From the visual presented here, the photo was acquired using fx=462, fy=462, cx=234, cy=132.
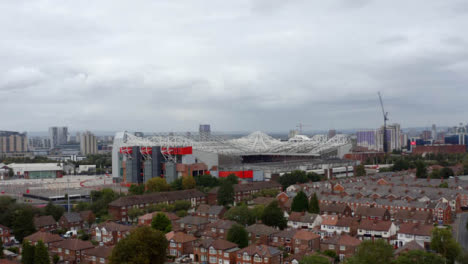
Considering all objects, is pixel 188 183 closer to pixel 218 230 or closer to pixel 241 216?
pixel 241 216

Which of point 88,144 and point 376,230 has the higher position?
point 88,144

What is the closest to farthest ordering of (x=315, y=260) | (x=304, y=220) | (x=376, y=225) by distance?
(x=315, y=260), (x=376, y=225), (x=304, y=220)

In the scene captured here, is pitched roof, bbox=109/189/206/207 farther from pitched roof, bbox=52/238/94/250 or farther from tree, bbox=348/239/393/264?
tree, bbox=348/239/393/264

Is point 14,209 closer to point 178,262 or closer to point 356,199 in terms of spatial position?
point 178,262

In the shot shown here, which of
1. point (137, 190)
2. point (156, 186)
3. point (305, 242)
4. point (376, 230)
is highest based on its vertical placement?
point (156, 186)

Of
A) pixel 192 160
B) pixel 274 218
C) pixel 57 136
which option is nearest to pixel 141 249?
pixel 274 218

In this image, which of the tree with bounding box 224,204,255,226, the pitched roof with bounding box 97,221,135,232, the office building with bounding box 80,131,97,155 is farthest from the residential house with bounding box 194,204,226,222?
the office building with bounding box 80,131,97,155

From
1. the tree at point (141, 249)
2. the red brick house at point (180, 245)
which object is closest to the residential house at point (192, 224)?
the red brick house at point (180, 245)
